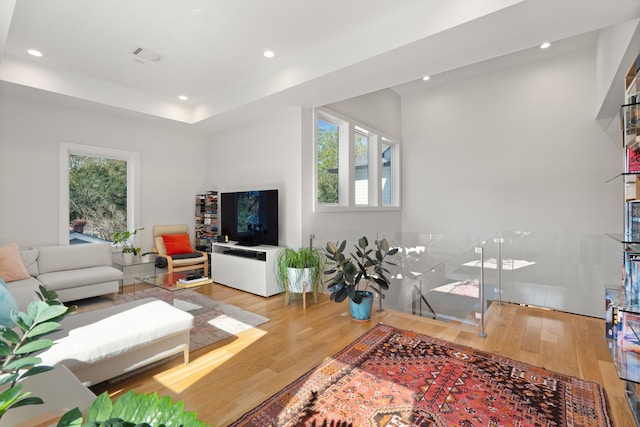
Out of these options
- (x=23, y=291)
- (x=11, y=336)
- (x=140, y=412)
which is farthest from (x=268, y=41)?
(x=23, y=291)

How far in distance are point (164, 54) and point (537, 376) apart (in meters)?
4.70

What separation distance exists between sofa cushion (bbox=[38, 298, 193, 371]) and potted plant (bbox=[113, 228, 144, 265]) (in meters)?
2.61

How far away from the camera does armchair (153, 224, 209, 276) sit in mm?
4919

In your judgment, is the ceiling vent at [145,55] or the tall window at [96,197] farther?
the tall window at [96,197]

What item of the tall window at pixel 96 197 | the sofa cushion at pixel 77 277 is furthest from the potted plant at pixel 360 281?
the tall window at pixel 96 197

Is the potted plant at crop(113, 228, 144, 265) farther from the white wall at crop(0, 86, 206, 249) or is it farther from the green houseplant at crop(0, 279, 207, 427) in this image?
the green houseplant at crop(0, 279, 207, 427)

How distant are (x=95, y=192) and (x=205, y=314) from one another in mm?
2989

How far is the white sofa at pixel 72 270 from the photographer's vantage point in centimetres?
371

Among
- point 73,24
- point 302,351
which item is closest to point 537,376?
point 302,351

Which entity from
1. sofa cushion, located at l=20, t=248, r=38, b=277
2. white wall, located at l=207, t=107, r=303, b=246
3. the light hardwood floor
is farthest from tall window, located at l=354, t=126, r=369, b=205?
sofa cushion, located at l=20, t=248, r=38, b=277

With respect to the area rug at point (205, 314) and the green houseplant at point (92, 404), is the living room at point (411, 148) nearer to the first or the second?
the area rug at point (205, 314)

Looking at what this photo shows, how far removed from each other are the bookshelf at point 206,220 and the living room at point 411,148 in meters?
0.20

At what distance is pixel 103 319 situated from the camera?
226 cm

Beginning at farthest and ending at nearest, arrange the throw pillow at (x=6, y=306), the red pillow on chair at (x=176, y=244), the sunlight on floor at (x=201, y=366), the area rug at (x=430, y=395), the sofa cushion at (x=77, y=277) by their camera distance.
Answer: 1. the red pillow on chair at (x=176, y=244)
2. the sofa cushion at (x=77, y=277)
3. the sunlight on floor at (x=201, y=366)
4. the area rug at (x=430, y=395)
5. the throw pillow at (x=6, y=306)
